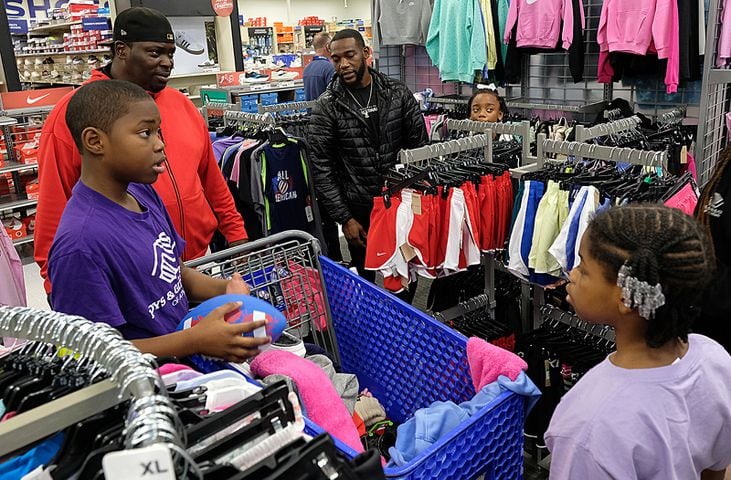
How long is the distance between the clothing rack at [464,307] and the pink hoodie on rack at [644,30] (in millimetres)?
2622

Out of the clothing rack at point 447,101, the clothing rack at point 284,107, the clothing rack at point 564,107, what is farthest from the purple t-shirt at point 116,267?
the clothing rack at point 447,101

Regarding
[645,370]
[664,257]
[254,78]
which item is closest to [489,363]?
[645,370]

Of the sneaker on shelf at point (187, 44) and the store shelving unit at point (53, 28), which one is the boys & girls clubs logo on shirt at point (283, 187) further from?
the store shelving unit at point (53, 28)

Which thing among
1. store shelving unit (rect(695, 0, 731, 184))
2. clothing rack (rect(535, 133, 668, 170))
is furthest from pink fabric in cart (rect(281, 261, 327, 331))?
store shelving unit (rect(695, 0, 731, 184))

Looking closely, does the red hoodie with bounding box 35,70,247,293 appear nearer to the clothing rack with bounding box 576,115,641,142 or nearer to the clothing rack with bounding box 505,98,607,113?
the clothing rack with bounding box 576,115,641,142

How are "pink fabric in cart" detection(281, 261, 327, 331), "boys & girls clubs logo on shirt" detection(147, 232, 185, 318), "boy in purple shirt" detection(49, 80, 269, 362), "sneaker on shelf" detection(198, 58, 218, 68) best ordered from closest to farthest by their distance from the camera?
"boy in purple shirt" detection(49, 80, 269, 362) → "boys & girls clubs logo on shirt" detection(147, 232, 185, 318) → "pink fabric in cart" detection(281, 261, 327, 331) → "sneaker on shelf" detection(198, 58, 218, 68)

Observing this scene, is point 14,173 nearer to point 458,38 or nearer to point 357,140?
point 357,140

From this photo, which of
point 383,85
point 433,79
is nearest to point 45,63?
point 433,79

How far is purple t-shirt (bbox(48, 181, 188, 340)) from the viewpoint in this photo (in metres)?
1.31

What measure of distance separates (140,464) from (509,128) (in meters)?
3.27

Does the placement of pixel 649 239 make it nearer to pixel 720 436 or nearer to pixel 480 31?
pixel 720 436

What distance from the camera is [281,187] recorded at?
3.98 m

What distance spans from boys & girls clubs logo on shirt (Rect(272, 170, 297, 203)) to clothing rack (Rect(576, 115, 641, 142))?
72.3 inches

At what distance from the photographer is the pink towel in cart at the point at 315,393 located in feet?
4.08
